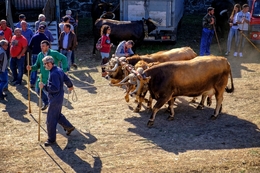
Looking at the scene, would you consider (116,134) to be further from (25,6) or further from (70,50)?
(25,6)

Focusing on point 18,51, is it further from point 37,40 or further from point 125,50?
point 125,50

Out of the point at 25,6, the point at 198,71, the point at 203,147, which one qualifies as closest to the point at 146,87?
the point at 198,71

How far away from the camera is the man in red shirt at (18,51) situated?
12.4 meters

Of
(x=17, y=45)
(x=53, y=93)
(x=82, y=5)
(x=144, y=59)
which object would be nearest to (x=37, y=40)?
(x=17, y=45)

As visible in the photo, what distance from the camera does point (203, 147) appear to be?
8789 mm

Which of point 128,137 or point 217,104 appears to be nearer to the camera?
point 128,137

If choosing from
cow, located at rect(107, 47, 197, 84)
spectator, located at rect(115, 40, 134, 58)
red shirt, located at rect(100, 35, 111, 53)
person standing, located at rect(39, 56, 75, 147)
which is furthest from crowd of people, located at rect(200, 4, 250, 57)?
person standing, located at rect(39, 56, 75, 147)

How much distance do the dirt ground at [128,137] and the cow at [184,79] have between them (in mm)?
570

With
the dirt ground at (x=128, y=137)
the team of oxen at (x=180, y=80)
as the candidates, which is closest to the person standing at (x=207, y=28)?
the dirt ground at (x=128, y=137)

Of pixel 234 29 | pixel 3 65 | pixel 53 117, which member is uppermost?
pixel 234 29

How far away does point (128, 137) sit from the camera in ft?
30.6

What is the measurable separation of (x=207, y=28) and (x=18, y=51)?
6477 mm

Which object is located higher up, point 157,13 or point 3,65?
point 157,13

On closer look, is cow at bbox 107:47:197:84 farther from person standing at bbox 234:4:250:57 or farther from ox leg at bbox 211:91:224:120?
person standing at bbox 234:4:250:57
